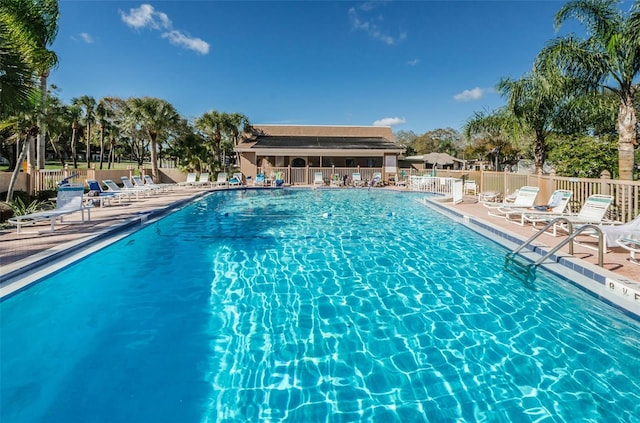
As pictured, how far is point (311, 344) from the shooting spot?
12.5ft

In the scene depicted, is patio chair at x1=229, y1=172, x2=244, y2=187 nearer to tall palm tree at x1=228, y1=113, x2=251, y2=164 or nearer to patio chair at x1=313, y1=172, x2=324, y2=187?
patio chair at x1=313, y1=172, x2=324, y2=187

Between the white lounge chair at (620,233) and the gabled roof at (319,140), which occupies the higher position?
the gabled roof at (319,140)

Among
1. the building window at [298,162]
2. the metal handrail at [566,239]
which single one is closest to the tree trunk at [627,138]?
the metal handrail at [566,239]

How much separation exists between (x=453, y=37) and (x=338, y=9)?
331 inches

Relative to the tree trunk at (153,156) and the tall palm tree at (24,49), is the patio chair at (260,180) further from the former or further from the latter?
the tall palm tree at (24,49)

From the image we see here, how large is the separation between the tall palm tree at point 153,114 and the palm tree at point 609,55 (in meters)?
24.7

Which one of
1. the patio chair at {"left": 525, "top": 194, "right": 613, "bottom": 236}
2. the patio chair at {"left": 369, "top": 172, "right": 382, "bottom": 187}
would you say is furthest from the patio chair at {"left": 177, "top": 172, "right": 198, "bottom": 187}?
the patio chair at {"left": 525, "top": 194, "right": 613, "bottom": 236}

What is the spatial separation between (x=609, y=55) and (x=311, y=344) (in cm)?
1239

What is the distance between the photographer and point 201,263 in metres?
6.79

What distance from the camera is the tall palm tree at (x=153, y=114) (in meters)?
25.0

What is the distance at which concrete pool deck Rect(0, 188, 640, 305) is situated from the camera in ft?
17.3

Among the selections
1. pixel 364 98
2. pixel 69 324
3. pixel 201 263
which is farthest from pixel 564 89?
pixel 364 98

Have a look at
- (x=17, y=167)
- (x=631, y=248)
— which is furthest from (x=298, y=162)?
(x=631, y=248)

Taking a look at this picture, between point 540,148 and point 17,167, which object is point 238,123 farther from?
point 540,148
